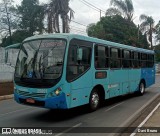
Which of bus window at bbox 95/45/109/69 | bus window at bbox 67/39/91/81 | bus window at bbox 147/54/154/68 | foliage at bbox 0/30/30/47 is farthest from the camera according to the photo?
foliage at bbox 0/30/30/47

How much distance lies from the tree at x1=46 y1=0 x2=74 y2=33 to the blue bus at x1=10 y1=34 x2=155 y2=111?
16.2 m

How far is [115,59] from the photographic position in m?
13.9

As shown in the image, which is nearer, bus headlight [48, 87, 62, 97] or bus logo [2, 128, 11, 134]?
bus logo [2, 128, 11, 134]

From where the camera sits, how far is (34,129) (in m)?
8.61

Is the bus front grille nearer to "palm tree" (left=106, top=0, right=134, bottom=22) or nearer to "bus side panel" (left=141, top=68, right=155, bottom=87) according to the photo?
"bus side panel" (left=141, top=68, right=155, bottom=87)

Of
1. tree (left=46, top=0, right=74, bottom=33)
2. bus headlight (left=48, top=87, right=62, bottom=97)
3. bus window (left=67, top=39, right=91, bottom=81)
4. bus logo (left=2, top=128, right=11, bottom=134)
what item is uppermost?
tree (left=46, top=0, right=74, bottom=33)

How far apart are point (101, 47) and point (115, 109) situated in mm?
2659

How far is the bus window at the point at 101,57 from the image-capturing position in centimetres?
1200

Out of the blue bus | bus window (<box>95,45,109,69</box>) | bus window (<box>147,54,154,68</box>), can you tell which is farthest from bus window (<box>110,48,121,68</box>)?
bus window (<box>147,54,154,68</box>)

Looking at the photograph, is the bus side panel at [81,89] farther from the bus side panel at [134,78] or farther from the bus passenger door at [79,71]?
the bus side panel at [134,78]

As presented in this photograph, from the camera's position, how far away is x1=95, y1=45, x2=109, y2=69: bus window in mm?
12000

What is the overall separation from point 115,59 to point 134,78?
3.10 m

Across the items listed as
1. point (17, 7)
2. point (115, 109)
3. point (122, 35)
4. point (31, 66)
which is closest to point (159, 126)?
point (115, 109)

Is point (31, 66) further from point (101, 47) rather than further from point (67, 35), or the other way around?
point (101, 47)
